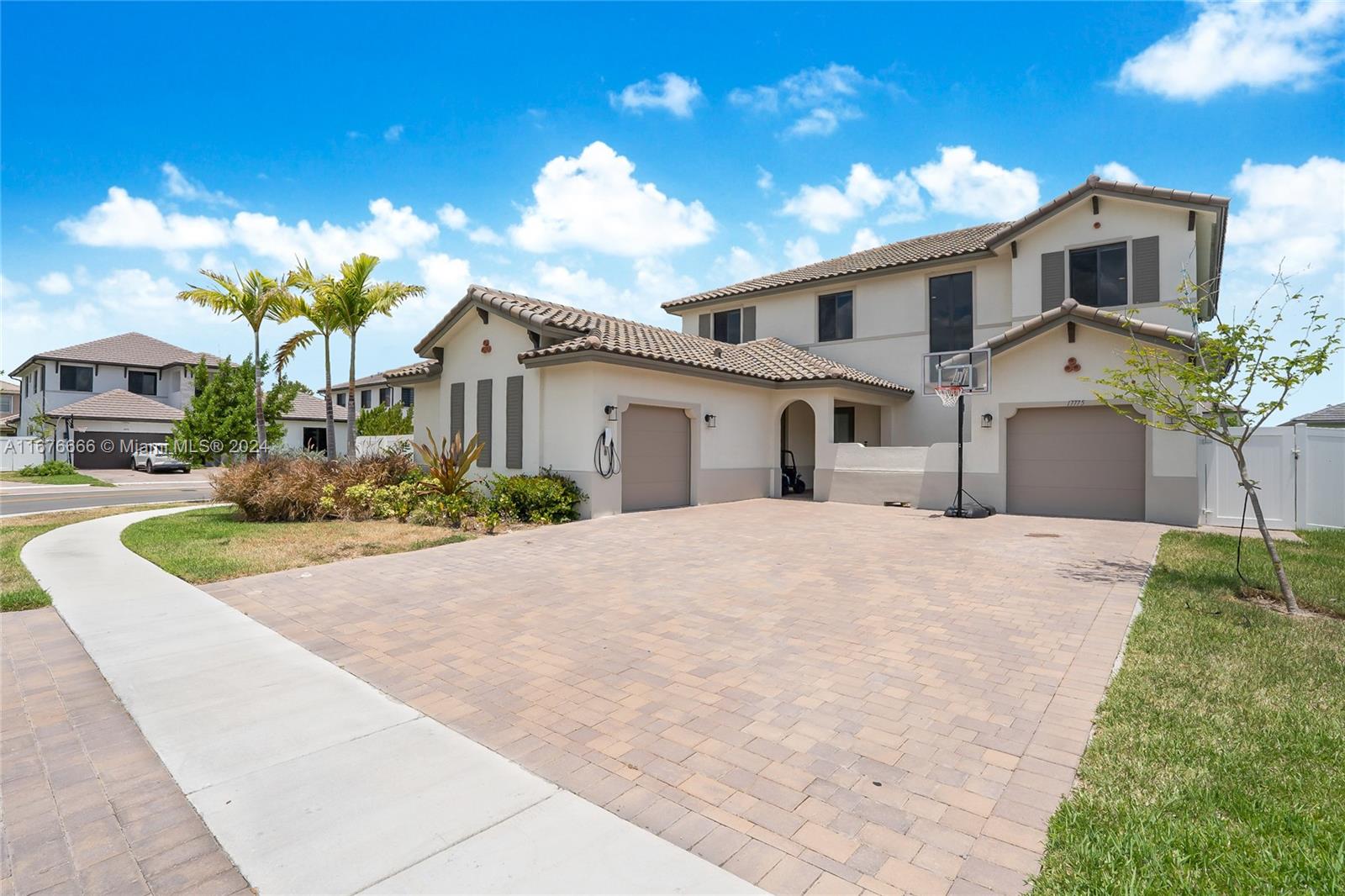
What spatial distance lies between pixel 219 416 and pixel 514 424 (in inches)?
1234

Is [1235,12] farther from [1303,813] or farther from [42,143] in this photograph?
[42,143]

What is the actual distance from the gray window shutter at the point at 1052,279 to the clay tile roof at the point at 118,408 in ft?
165

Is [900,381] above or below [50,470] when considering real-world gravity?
above

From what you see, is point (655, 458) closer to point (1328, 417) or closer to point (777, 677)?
point (777, 677)

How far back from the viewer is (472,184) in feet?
52.6

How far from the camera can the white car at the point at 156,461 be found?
120 feet

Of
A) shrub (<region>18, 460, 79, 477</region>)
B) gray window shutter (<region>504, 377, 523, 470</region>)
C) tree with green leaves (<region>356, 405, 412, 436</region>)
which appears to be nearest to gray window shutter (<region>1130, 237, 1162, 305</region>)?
gray window shutter (<region>504, 377, 523, 470</region>)

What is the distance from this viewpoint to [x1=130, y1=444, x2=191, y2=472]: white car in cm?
3647

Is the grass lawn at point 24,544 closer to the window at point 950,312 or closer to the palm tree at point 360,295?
the palm tree at point 360,295

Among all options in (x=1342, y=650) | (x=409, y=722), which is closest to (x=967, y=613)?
(x=1342, y=650)

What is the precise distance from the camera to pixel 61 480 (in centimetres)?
3178

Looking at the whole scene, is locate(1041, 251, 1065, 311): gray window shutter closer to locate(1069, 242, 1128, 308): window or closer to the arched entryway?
locate(1069, 242, 1128, 308): window

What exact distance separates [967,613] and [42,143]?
66.9 ft

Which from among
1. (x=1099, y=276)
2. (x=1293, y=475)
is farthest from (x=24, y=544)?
(x=1099, y=276)
